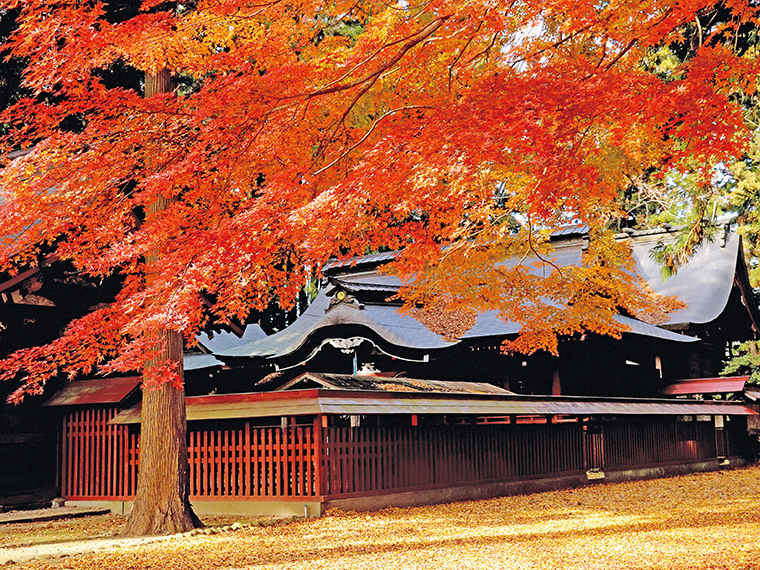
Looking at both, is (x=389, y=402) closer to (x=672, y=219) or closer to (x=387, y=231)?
(x=387, y=231)

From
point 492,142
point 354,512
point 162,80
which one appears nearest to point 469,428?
point 354,512

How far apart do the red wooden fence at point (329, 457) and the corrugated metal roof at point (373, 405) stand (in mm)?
377

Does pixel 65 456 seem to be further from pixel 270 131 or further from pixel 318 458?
pixel 270 131

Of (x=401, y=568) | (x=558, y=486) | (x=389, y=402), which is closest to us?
(x=401, y=568)

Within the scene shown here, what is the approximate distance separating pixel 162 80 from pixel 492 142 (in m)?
5.37

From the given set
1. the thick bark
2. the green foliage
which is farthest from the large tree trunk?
the green foliage

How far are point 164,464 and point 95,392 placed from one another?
400cm

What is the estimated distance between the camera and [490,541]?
9203 millimetres

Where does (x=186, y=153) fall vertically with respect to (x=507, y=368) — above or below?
above

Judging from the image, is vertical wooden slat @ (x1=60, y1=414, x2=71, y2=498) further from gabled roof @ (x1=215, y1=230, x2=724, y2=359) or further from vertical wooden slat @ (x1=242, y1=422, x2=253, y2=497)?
gabled roof @ (x1=215, y1=230, x2=724, y2=359)

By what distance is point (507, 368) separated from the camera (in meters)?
20.2

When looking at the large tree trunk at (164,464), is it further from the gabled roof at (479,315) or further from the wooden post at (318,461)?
the gabled roof at (479,315)

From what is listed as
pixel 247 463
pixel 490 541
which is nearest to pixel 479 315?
pixel 247 463

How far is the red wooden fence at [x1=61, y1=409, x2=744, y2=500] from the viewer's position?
1186 centimetres
